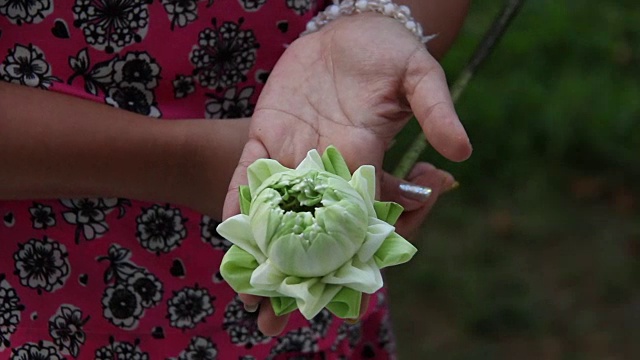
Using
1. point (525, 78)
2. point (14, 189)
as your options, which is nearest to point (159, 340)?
point (14, 189)

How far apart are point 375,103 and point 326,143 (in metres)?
0.07

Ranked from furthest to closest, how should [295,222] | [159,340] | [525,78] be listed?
[525,78] < [159,340] < [295,222]

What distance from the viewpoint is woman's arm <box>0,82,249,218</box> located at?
3.41 feet

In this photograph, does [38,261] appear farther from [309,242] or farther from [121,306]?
[309,242]

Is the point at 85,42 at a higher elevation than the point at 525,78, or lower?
higher

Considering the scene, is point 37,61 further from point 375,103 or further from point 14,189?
point 375,103

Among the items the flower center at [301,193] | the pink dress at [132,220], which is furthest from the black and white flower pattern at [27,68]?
the flower center at [301,193]

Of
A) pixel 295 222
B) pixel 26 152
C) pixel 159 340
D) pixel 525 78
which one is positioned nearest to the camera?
pixel 295 222

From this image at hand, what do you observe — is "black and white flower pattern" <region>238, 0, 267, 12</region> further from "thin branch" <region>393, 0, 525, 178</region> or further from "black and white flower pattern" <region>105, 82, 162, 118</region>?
"thin branch" <region>393, 0, 525, 178</region>

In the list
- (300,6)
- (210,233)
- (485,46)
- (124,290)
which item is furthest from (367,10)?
(124,290)

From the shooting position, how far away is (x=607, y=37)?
3.18 meters

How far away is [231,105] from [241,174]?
210mm

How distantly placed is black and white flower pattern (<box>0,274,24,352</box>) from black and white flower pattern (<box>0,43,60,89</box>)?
9.1 inches

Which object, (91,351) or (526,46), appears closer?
(91,351)
